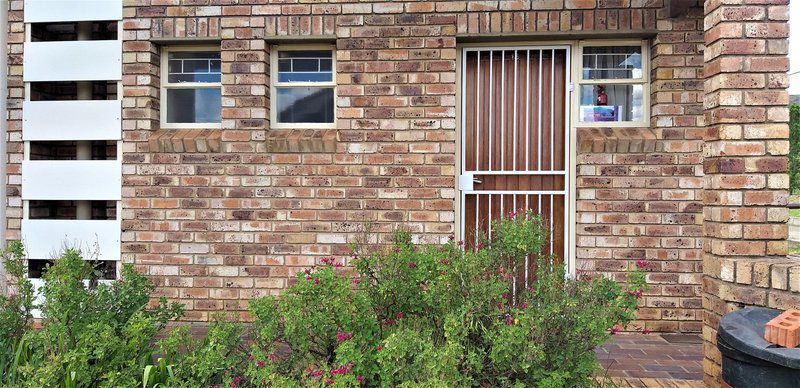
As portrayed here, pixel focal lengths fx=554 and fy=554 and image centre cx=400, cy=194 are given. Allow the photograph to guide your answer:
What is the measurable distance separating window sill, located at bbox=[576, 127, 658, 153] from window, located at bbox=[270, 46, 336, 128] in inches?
90.1

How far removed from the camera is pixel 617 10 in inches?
189

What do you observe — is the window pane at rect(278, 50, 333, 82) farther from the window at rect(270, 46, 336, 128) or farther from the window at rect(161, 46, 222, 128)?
the window at rect(161, 46, 222, 128)

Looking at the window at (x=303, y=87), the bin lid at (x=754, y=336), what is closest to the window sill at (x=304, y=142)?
the window at (x=303, y=87)

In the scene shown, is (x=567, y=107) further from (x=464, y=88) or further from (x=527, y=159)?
(x=464, y=88)

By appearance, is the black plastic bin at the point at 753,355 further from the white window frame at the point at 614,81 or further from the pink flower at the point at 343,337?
the white window frame at the point at 614,81

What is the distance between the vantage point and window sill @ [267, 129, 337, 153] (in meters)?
4.97

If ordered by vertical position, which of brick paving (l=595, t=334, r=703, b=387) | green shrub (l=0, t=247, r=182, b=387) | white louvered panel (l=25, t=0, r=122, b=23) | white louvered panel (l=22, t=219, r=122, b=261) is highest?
white louvered panel (l=25, t=0, r=122, b=23)

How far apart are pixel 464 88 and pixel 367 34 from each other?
1.01 meters

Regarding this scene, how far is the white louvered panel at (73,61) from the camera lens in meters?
5.16

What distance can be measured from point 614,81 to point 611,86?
0.19 feet

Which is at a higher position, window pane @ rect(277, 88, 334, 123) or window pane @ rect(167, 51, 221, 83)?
window pane @ rect(167, 51, 221, 83)

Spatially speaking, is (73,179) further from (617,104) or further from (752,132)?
(752,132)

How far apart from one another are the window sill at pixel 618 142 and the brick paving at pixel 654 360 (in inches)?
63.6

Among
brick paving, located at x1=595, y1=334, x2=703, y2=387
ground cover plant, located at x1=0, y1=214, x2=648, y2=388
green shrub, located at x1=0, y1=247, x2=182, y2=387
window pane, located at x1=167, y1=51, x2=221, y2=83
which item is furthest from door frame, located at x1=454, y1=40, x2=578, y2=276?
green shrub, located at x1=0, y1=247, x2=182, y2=387
